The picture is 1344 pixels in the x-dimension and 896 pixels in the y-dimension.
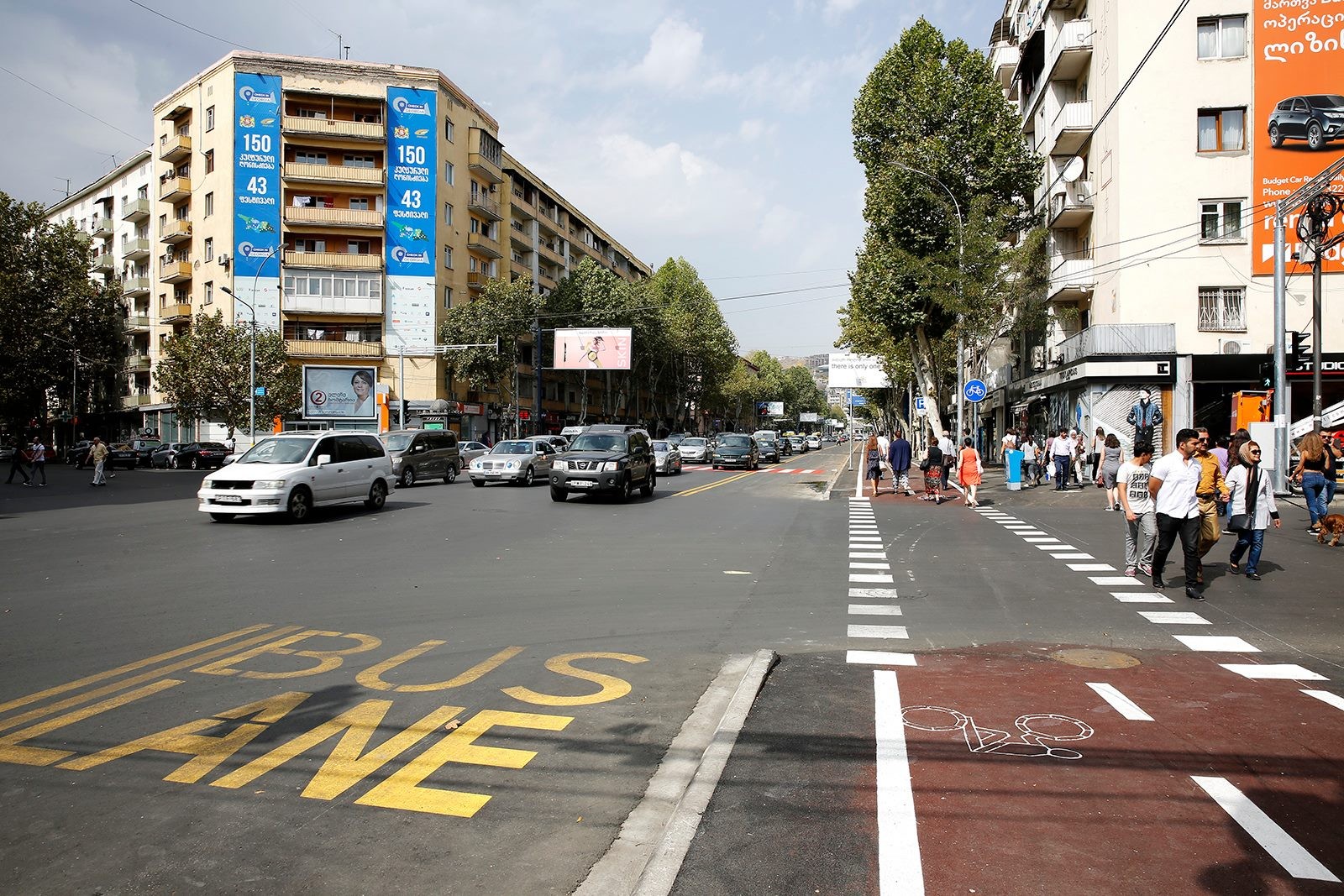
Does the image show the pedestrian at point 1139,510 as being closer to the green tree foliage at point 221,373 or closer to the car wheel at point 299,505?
the car wheel at point 299,505

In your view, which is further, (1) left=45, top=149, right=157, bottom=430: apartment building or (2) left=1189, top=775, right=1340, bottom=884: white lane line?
(1) left=45, top=149, right=157, bottom=430: apartment building

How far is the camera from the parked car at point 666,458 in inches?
1416

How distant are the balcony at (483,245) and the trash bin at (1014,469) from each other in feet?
136

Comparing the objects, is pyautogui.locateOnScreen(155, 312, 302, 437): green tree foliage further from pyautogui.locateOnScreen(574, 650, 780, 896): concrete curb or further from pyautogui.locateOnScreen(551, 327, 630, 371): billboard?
pyautogui.locateOnScreen(574, 650, 780, 896): concrete curb

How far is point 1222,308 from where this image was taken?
93.2 feet

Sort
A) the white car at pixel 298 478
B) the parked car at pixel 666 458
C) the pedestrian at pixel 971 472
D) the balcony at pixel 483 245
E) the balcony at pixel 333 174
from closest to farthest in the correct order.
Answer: the white car at pixel 298 478, the pedestrian at pixel 971 472, the parked car at pixel 666 458, the balcony at pixel 333 174, the balcony at pixel 483 245

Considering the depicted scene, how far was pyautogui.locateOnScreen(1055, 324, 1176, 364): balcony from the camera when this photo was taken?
28.6 meters

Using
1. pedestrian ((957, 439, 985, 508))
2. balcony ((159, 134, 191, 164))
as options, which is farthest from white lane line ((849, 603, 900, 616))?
balcony ((159, 134, 191, 164))

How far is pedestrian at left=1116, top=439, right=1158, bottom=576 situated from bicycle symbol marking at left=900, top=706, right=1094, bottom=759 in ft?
18.7

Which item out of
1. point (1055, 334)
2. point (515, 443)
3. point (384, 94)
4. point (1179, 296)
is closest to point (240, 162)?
point (384, 94)

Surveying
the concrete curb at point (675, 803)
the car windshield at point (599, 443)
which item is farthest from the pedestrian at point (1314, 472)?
the car windshield at point (599, 443)

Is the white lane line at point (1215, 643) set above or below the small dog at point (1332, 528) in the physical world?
below

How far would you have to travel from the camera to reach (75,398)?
61656 millimetres

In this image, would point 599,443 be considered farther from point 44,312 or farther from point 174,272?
point 44,312
